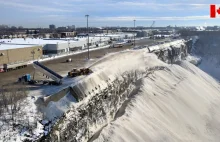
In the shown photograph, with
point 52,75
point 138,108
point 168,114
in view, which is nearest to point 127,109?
point 138,108

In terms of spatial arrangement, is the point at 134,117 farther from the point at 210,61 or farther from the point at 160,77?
the point at 210,61

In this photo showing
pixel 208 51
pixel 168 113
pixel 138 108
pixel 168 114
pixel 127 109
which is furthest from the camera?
pixel 208 51

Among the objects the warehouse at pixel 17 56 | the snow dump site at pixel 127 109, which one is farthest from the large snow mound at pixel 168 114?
the warehouse at pixel 17 56

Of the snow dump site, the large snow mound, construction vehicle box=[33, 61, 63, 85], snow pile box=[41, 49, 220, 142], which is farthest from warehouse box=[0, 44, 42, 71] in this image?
the large snow mound

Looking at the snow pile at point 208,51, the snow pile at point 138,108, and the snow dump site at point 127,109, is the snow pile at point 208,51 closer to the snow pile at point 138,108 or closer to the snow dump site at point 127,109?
the snow pile at point 138,108

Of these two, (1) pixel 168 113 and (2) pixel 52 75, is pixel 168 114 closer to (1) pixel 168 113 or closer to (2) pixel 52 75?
(1) pixel 168 113

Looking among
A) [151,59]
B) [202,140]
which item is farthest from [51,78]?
[151,59]

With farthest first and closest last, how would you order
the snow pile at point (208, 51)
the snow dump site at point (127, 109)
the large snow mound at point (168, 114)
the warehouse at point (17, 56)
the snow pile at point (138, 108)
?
the snow pile at point (208, 51)
the warehouse at point (17, 56)
the large snow mound at point (168, 114)
the snow pile at point (138, 108)
the snow dump site at point (127, 109)
